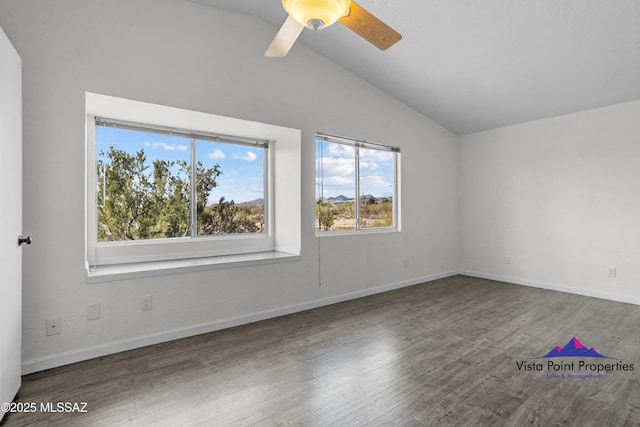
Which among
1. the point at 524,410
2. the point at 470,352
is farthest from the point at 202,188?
the point at 524,410

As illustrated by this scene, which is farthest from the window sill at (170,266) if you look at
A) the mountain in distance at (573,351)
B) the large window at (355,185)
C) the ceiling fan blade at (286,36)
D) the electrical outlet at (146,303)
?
the mountain in distance at (573,351)

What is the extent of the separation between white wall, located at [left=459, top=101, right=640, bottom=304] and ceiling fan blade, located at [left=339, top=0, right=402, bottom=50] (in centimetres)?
377

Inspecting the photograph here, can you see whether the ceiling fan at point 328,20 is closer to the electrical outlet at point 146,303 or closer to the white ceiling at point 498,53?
the white ceiling at point 498,53

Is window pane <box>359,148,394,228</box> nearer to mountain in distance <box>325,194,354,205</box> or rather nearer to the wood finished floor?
mountain in distance <box>325,194,354,205</box>

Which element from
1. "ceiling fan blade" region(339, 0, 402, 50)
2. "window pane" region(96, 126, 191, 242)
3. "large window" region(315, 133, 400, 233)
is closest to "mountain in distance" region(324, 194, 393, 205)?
"large window" region(315, 133, 400, 233)

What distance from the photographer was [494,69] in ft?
11.8

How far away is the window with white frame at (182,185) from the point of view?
9.85 ft

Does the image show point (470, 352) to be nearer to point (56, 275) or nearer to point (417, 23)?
point (417, 23)

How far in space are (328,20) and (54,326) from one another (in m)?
2.78

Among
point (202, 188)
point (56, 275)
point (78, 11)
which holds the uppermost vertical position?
point (78, 11)

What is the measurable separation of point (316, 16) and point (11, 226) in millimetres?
2070

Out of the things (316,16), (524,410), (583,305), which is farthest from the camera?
(583,305)

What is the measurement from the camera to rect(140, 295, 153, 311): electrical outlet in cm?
271

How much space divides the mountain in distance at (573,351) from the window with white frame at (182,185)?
2.51 meters
